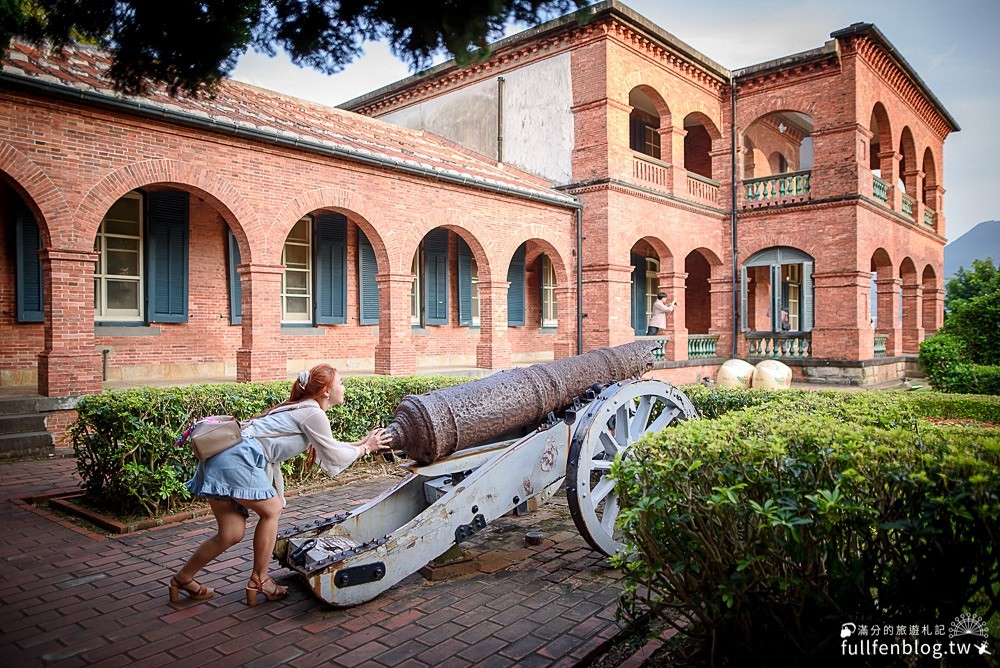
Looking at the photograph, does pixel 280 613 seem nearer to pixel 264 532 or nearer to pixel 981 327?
pixel 264 532

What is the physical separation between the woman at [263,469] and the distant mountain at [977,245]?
9287 centimetres

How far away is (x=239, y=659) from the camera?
3.15 m

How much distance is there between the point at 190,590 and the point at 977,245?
478 ft

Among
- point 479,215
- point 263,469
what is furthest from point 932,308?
point 263,469

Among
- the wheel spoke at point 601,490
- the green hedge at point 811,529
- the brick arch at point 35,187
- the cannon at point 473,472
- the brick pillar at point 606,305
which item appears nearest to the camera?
the green hedge at point 811,529

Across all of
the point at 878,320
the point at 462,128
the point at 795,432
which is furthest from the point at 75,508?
the point at 878,320

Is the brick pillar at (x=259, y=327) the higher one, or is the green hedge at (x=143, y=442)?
the brick pillar at (x=259, y=327)

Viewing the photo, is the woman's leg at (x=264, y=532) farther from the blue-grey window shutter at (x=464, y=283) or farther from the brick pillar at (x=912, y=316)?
the brick pillar at (x=912, y=316)

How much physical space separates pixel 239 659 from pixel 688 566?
2145 mm

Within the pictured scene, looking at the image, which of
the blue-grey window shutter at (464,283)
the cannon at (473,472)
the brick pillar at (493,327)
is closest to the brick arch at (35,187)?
the cannon at (473,472)

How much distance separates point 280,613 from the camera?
3.67m

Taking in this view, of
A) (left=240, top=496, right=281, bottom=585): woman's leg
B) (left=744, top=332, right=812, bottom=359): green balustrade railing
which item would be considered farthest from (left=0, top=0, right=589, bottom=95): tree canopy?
(left=744, top=332, right=812, bottom=359): green balustrade railing

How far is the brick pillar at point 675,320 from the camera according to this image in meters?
17.3

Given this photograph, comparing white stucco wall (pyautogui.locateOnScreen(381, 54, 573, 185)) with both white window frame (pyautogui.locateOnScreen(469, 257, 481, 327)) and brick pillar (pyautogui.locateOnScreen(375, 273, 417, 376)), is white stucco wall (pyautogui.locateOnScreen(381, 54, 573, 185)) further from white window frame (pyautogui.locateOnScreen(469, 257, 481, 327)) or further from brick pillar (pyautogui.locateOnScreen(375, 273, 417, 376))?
brick pillar (pyautogui.locateOnScreen(375, 273, 417, 376))
